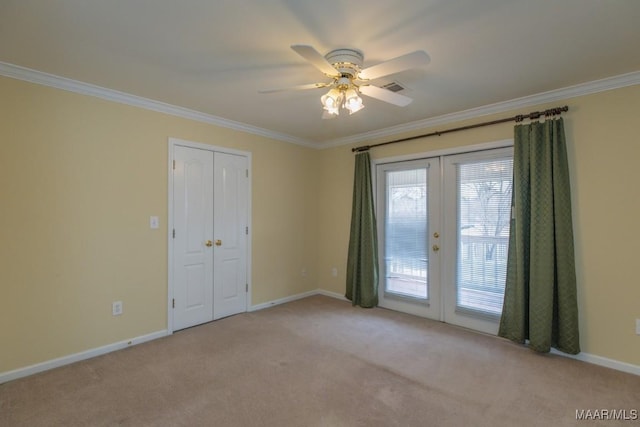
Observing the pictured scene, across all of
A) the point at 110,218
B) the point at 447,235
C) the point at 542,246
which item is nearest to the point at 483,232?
the point at 447,235

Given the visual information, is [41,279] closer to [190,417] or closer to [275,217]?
[190,417]

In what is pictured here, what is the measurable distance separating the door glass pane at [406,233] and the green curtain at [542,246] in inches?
40.2

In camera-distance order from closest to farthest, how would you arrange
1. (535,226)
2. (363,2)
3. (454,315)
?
(363,2) < (535,226) < (454,315)

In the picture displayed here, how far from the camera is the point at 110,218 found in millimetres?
2965

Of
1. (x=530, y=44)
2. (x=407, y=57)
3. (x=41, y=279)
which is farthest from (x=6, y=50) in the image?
(x=530, y=44)

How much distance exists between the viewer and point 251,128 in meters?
4.11

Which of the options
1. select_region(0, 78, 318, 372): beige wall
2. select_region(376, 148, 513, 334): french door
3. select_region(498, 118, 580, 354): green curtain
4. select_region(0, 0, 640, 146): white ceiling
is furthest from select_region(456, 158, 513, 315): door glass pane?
select_region(0, 78, 318, 372): beige wall

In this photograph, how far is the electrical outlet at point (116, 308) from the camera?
2.97m

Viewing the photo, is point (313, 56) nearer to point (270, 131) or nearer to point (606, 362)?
point (270, 131)

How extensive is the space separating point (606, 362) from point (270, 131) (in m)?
4.31

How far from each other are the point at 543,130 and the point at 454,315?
7.12 ft

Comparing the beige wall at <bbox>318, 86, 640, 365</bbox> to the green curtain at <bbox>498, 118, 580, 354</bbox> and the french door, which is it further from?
the french door

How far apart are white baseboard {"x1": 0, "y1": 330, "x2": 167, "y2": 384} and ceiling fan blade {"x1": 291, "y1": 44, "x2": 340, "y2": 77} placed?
308cm

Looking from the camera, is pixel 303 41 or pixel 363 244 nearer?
pixel 303 41
